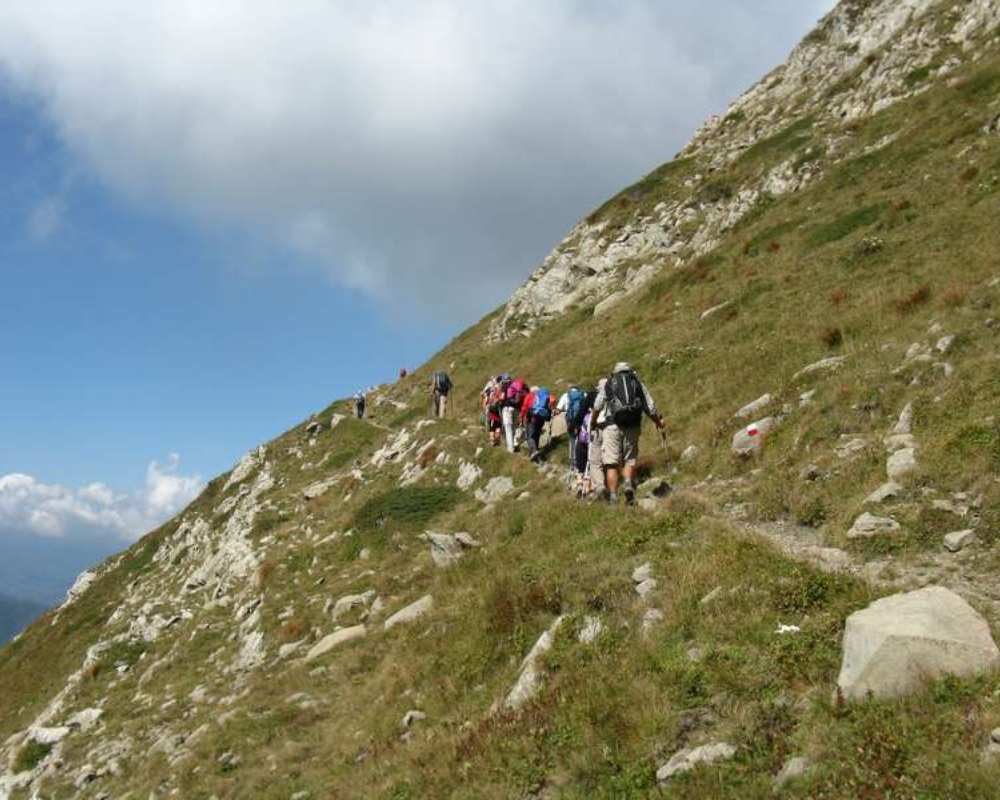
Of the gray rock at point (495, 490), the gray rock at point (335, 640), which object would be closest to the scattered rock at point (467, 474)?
the gray rock at point (495, 490)

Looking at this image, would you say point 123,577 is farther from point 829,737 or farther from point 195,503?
point 829,737

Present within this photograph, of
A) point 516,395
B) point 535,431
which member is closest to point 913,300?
point 535,431

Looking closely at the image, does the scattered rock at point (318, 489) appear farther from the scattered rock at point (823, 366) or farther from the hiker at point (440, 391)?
the scattered rock at point (823, 366)

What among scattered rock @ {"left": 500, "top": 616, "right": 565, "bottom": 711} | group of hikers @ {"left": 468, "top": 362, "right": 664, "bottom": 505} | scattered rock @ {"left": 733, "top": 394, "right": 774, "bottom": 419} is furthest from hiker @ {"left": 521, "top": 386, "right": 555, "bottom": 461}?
scattered rock @ {"left": 500, "top": 616, "right": 565, "bottom": 711}

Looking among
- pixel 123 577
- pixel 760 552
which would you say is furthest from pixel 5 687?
pixel 760 552

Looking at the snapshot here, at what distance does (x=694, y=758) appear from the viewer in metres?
5.44

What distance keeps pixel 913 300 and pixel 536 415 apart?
9892 mm

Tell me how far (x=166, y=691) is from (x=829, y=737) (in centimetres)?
1620

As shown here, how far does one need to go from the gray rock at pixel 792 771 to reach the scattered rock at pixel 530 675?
2997 millimetres

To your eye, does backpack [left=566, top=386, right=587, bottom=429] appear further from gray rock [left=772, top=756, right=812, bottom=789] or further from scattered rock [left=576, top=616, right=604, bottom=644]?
gray rock [left=772, top=756, right=812, bottom=789]

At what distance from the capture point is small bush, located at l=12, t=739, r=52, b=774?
1628cm

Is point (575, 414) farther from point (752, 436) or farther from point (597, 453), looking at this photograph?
point (752, 436)

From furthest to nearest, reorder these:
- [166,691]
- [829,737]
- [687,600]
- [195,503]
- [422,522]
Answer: [195,503]
[422,522]
[166,691]
[687,600]
[829,737]

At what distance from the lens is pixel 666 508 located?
1102cm
